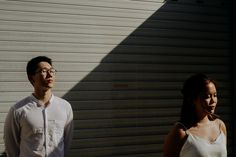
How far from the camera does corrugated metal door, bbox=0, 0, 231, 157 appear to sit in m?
6.23

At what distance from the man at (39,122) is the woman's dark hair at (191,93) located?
1.46m

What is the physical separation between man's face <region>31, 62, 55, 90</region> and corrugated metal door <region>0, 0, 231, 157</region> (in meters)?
2.11

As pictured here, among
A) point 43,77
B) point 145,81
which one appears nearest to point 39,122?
point 43,77

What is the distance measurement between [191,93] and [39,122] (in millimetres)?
1607

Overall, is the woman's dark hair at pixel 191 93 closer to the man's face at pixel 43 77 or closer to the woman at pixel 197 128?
the woman at pixel 197 128

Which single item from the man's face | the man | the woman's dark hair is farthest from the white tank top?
the man's face

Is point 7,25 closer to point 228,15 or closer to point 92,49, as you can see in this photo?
point 92,49

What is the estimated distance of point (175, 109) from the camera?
763cm

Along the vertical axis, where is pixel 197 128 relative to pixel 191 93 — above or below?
below

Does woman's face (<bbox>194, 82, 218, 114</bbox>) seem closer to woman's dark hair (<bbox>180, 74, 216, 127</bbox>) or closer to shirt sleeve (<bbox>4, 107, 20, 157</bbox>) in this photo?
woman's dark hair (<bbox>180, 74, 216, 127</bbox>)

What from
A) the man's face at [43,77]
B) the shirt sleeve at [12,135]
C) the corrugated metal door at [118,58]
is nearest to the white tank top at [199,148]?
the man's face at [43,77]

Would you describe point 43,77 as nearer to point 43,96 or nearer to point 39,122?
point 43,96

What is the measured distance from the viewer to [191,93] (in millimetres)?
3115

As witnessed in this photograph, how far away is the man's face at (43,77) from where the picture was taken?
13.4ft
